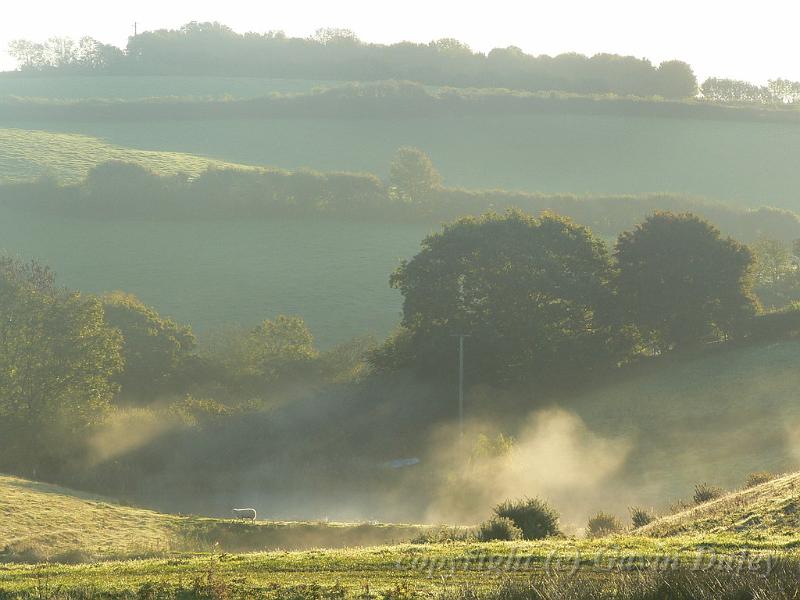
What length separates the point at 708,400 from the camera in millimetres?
75312

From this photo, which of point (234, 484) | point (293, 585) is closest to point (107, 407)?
point (234, 484)

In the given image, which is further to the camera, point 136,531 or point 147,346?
point 147,346

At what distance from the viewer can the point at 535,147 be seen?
165875 millimetres

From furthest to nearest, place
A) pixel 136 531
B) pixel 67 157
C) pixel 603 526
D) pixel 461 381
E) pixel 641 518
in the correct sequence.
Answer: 1. pixel 67 157
2. pixel 461 381
3. pixel 136 531
4. pixel 603 526
5. pixel 641 518

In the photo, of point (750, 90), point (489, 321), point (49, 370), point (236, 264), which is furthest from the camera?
point (750, 90)

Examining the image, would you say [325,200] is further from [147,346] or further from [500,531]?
[500,531]

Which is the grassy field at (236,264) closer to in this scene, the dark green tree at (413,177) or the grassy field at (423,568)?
the dark green tree at (413,177)

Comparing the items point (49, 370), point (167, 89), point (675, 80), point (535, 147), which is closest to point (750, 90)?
point (675, 80)

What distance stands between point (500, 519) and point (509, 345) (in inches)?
1989

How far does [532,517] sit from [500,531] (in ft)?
13.7

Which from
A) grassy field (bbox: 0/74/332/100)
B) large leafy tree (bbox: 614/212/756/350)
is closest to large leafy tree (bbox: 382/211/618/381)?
large leafy tree (bbox: 614/212/756/350)

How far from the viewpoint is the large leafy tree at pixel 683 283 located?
8781 centimetres

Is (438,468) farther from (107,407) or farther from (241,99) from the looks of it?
(241,99)

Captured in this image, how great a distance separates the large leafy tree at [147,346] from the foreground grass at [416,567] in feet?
211
